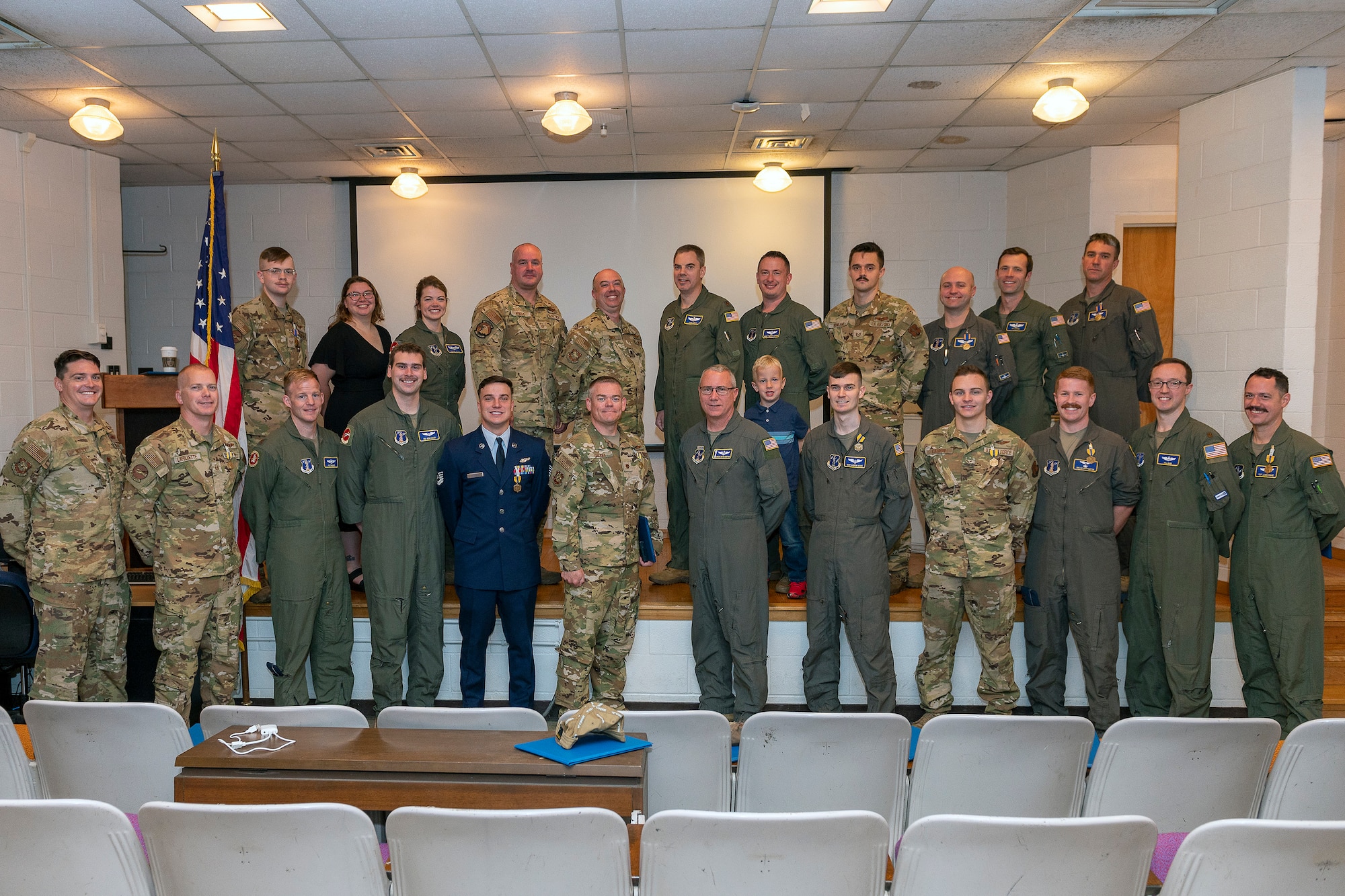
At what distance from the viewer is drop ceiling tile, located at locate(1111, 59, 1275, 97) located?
481cm

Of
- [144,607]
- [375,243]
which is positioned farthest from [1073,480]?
[375,243]

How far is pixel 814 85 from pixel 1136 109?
2.21m

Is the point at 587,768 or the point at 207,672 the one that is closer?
the point at 587,768

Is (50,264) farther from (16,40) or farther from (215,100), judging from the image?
(16,40)

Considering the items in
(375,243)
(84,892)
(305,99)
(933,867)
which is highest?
(305,99)

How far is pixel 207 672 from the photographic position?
4.18 m

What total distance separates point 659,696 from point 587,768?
2779 millimetres

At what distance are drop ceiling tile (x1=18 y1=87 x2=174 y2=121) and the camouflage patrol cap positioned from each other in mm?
4855

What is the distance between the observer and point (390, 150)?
6555 mm

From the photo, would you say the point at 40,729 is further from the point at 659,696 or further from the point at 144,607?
the point at 659,696

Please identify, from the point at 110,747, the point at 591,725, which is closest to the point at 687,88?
the point at 591,725

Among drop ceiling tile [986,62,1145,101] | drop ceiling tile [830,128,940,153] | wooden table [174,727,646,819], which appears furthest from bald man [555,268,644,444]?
wooden table [174,727,646,819]

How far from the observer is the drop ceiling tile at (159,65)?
14.7 ft

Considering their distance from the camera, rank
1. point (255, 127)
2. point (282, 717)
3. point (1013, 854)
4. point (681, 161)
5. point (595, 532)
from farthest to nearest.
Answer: point (681, 161)
point (255, 127)
point (595, 532)
point (282, 717)
point (1013, 854)
